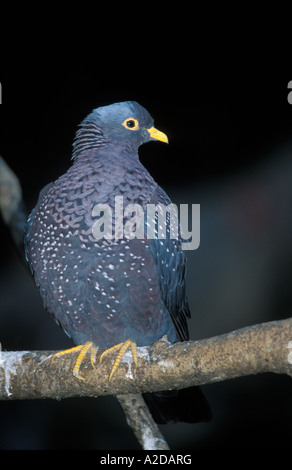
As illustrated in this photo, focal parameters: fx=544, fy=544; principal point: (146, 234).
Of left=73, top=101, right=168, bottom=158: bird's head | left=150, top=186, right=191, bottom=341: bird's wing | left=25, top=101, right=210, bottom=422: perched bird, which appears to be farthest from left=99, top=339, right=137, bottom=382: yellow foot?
left=73, top=101, right=168, bottom=158: bird's head

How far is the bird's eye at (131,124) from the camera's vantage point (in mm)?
2143

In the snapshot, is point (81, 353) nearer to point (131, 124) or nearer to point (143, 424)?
point (143, 424)

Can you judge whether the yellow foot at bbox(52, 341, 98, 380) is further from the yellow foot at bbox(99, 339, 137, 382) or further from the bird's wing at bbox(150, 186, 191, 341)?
the bird's wing at bbox(150, 186, 191, 341)

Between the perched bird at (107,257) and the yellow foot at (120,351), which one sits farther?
the perched bird at (107,257)

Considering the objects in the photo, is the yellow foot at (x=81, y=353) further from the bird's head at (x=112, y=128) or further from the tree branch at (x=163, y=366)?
the bird's head at (x=112, y=128)

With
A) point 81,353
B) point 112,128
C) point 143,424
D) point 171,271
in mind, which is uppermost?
point 112,128

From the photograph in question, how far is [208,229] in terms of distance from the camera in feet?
8.95

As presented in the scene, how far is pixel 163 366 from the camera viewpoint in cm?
172

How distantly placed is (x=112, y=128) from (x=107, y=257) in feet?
1.75

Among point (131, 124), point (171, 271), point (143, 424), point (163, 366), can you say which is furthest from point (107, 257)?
point (143, 424)

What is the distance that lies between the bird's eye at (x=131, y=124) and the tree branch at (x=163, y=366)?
33.8 inches

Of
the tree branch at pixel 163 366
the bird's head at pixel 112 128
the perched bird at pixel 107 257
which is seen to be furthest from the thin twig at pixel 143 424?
the bird's head at pixel 112 128
